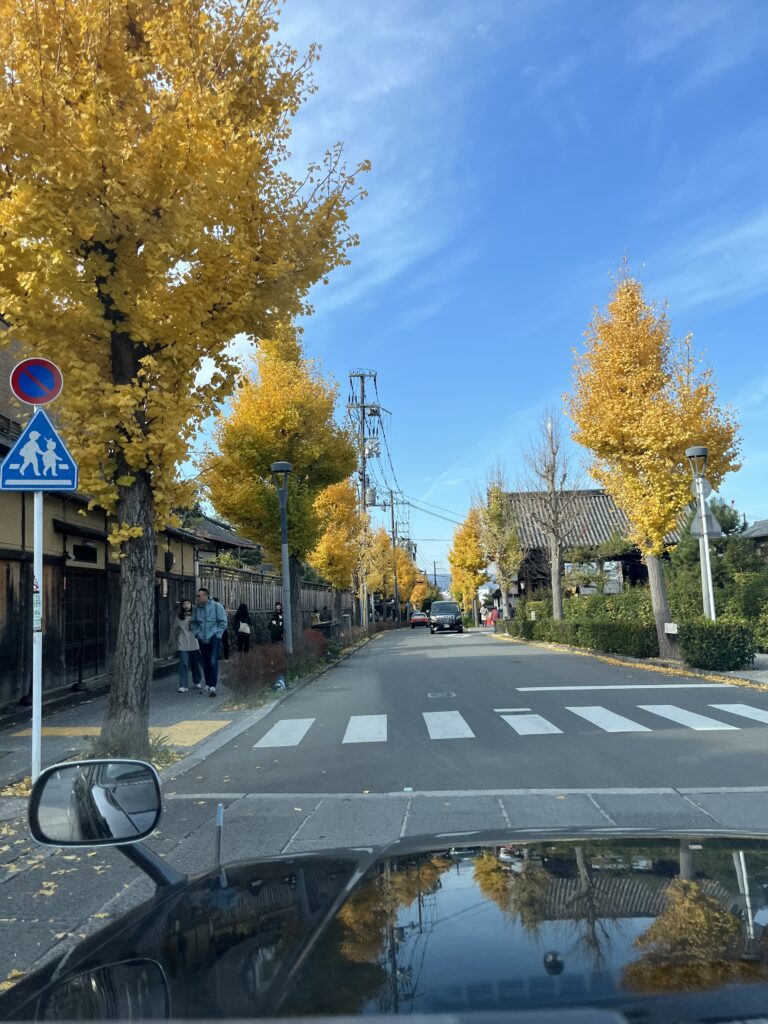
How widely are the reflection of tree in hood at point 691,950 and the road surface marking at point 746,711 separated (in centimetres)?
936

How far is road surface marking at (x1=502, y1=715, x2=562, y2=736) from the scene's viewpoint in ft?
32.0

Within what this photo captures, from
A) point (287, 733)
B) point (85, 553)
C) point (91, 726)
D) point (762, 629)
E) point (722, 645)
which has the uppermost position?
point (85, 553)

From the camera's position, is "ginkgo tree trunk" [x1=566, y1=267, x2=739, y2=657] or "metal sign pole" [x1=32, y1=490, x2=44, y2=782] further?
"ginkgo tree trunk" [x1=566, y1=267, x2=739, y2=657]

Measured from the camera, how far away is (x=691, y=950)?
1.71m

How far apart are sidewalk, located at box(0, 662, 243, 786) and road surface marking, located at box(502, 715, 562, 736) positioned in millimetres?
3990

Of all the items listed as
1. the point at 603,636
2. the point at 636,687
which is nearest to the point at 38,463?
the point at 636,687

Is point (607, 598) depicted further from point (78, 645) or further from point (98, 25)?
point (98, 25)

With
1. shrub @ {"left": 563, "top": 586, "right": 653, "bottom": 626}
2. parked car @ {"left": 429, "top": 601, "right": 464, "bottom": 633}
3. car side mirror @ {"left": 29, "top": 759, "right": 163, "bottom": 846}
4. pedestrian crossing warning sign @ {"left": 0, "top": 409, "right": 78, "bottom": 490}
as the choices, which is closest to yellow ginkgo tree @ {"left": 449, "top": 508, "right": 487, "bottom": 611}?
parked car @ {"left": 429, "top": 601, "right": 464, "bottom": 633}

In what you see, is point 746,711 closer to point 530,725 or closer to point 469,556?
point 530,725

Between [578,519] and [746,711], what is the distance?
24.1 metres

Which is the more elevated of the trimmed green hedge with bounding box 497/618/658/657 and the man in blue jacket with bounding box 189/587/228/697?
the man in blue jacket with bounding box 189/587/228/697

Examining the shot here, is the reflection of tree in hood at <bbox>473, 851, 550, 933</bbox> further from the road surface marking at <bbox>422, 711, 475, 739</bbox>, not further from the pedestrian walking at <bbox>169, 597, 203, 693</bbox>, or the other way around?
the pedestrian walking at <bbox>169, 597, 203, 693</bbox>

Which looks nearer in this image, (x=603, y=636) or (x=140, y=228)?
(x=140, y=228)

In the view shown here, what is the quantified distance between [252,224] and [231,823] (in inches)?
238
